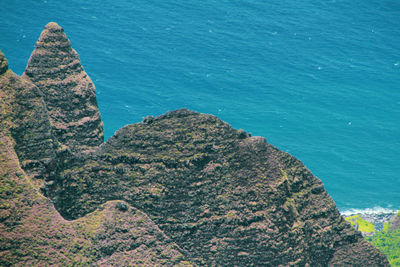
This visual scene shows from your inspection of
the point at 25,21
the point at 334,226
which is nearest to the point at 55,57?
the point at 334,226

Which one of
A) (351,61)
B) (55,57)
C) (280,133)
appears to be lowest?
(55,57)

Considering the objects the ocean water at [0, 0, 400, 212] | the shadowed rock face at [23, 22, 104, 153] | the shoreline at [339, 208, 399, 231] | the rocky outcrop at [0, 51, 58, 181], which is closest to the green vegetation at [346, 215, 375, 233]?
the shoreline at [339, 208, 399, 231]

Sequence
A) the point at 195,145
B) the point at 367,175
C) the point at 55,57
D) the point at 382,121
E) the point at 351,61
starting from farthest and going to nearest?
1. the point at 351,61
2. the point at 382,121
3. the point at 367,175
4. the point at 55,57
5. the point at 195,145

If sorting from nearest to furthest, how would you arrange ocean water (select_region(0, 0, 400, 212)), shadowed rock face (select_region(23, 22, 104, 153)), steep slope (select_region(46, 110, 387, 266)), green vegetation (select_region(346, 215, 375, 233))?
steep slope (select_region(46, 110, 387, 266)) < shadowed rock face (select_region(23, 22, 104, 153)) < green vegetation (select_region(346, 215, 375, 233)) < ocean water (select_region(0, 0, 400, 212))

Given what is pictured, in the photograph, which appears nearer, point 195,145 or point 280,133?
point 195,145

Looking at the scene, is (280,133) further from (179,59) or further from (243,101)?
(179,59)

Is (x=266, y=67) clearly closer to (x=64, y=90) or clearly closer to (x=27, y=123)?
(x=64, y=90)

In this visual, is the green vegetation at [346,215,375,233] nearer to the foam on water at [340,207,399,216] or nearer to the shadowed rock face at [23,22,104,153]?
the foam on water at [340,207,399,216]

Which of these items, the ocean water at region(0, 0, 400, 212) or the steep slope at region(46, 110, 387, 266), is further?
the ocean water at region(0, 0, 400, 212)
